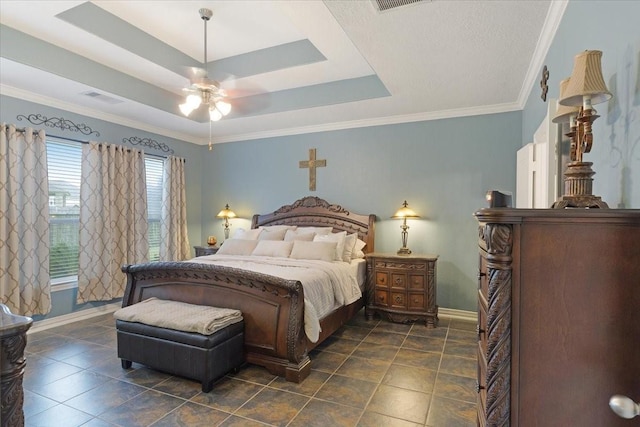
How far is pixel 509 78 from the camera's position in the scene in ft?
10.7

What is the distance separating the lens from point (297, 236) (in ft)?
14.8

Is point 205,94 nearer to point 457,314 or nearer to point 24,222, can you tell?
point 24,222

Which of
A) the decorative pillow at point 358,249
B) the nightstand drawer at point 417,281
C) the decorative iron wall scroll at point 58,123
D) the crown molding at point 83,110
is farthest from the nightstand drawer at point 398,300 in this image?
the decorative iron wall scroll at point 58,123

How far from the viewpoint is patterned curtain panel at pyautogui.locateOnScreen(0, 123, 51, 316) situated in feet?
11.4

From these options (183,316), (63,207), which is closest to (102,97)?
(63,207)

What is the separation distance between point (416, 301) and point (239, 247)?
2357 mm

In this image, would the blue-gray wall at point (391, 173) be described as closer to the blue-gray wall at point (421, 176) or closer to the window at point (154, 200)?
the blue-gray wall at point (421, 176)

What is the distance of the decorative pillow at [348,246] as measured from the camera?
13.7 ft

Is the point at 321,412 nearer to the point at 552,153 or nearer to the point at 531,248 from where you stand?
the point at 531,248

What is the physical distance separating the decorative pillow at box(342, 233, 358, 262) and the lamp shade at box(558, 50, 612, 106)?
3142 mm

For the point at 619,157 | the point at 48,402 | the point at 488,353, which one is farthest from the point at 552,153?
the point at 48,402

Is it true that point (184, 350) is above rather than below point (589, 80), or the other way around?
below

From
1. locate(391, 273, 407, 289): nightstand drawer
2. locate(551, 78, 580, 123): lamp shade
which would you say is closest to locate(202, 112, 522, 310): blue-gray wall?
locate(391, 273, 407, 289): nightstand drawer

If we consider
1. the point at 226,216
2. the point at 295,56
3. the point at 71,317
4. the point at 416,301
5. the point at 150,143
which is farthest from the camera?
the point at 226,216
